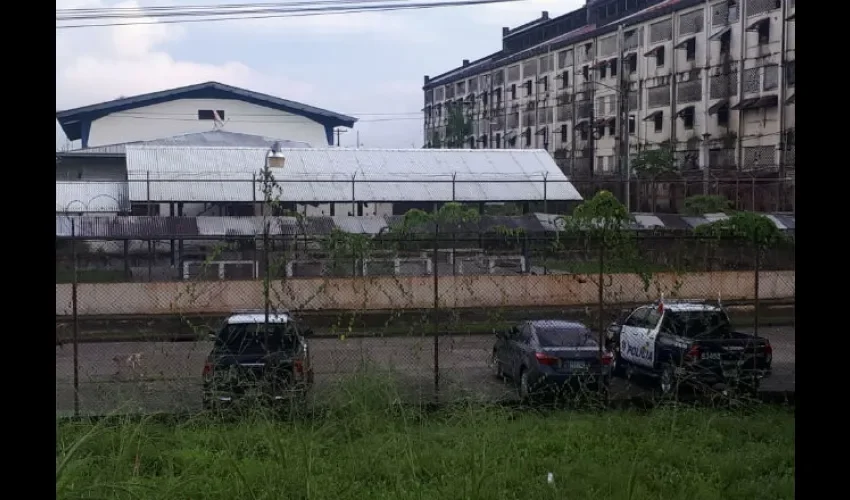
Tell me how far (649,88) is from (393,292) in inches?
1126

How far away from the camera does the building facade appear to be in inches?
1610

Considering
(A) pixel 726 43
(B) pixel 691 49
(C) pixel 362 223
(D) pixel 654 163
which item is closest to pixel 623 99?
(B) pixel 691 49

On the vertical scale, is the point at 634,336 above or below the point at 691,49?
below

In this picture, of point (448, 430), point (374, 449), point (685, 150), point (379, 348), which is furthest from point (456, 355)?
point (685, 150)

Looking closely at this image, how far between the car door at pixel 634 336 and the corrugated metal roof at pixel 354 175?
41.5 ft

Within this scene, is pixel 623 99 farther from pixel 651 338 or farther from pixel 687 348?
pixel 687 348

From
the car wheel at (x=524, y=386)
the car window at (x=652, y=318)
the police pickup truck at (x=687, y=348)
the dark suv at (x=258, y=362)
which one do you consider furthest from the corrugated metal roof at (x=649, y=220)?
the dark suv at (x=258, y=362)

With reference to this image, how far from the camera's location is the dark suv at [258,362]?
31.4 ft

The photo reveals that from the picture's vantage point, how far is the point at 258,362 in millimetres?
10070

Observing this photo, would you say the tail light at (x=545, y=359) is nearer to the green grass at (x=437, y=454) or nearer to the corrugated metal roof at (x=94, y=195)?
the green grass at (x=437, y=454)

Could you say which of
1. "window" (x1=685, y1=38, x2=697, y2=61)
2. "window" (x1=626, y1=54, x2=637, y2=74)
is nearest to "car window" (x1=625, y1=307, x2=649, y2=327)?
"window" (x1=685, y1=38, x2=697, y2=61)

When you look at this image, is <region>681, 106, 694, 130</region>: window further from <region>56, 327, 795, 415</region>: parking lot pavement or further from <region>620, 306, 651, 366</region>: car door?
<region>620, 306, 651, 366</region>: car door

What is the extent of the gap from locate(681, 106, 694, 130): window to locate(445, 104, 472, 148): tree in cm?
1458
